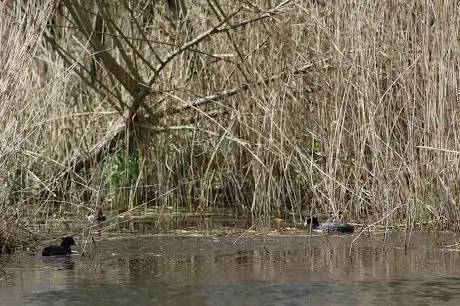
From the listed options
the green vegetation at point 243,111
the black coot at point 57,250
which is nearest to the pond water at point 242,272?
the black coot at point 57,250

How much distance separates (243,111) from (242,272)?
332 cm

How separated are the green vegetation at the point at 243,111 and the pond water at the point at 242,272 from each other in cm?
50

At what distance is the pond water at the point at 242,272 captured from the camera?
635 centimetres

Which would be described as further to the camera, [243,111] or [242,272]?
[243,111]

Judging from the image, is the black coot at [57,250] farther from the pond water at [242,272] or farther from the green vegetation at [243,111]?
the green vegetation at [243,111]

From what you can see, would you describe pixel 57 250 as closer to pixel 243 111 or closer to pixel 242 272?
pixel 242 272

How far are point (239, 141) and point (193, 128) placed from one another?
2.97ft

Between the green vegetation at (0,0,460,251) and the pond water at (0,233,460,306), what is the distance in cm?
50

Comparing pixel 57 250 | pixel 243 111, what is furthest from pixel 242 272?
pixel 243 111

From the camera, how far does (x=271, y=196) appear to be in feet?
32.6

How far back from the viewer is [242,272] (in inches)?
286

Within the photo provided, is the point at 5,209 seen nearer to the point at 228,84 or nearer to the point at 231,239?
the point at 231,239

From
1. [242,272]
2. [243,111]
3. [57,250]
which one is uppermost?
[243,111]

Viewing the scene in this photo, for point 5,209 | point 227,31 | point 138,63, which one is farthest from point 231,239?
point 138,63
